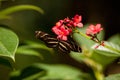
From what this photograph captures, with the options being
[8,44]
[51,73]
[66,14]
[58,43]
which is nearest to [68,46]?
[58,43]

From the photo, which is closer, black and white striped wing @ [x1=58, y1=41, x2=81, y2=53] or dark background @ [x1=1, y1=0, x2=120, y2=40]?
black and white striped wing @ [x1=58, y1=41, x2=81, y2=53]

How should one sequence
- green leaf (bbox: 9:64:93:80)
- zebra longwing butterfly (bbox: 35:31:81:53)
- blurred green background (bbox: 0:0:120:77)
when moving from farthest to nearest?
1. blurred green background (bbox: 0:0:120:77)
2. green leaf (bbox: 9:64:93:80)
3. zebra longwing butterfly (bbox: 35:31:81:53)

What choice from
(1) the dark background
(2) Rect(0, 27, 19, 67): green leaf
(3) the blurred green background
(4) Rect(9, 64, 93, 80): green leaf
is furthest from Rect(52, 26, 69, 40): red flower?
(1) the dark background

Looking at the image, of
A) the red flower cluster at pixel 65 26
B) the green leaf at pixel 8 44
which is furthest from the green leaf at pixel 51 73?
the red flower cluster at pixel 65 26

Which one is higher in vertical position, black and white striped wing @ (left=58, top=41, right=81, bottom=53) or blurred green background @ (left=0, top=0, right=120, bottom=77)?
black and white striped wing @ (left=58, top=41, right=81, bottom=53)

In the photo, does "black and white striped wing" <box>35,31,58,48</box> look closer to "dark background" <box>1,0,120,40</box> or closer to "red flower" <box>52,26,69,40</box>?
"red flower" <box>52,26,69,40</box>

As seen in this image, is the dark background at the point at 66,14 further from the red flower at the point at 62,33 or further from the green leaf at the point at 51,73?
the red flower at the point at 62,33
